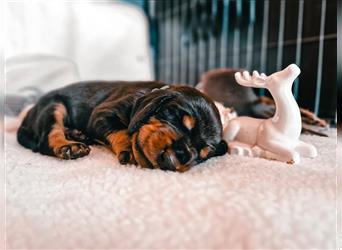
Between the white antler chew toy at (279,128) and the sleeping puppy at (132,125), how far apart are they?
3.8 inches

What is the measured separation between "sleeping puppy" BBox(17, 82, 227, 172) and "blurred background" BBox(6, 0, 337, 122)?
1.48 ft

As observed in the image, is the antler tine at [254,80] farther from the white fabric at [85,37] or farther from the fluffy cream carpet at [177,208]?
the white fabric at [85,37]

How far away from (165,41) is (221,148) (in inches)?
66.5

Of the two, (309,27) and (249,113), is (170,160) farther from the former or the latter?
(309,27)

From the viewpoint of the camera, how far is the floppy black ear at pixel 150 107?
78 cm

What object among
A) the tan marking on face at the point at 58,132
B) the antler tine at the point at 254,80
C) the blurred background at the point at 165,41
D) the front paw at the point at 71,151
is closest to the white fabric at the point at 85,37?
the blurred background at the point at 165,41

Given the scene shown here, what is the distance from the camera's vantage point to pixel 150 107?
780 mm

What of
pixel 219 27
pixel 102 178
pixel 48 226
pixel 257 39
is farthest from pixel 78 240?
pixel 219 27

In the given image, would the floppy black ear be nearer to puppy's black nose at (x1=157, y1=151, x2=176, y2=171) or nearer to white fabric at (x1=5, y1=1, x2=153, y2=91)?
puppy's black nose at (x1=157, y1=151, x2=176, y2=171)

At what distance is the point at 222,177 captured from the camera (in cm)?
68

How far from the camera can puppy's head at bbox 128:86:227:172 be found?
729mm

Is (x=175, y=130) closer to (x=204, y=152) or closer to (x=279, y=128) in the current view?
(x=204, y=152)

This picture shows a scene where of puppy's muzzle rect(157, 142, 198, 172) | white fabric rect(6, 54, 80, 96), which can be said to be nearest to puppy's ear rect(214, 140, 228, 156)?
puppy's muzzle rect(157, 142, 198, 172)

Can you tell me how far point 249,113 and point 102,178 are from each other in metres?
0.70
